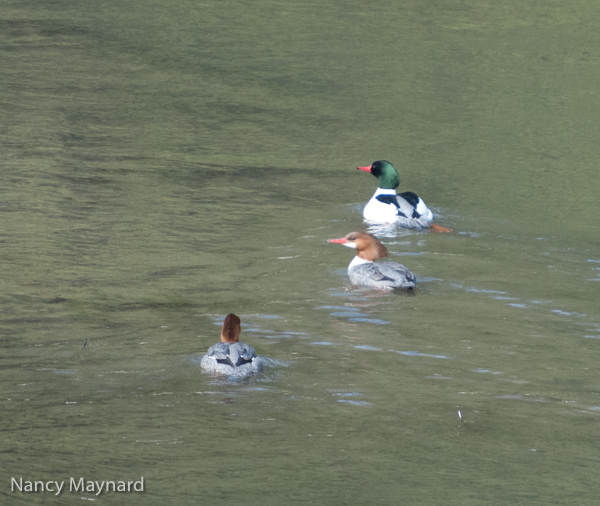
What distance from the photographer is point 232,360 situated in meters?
8.75

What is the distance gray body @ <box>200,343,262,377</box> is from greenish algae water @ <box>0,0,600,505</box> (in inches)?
4.6

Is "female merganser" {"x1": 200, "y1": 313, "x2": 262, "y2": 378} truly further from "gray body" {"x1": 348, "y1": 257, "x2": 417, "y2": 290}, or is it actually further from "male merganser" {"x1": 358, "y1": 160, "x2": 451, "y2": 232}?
"male merganser" {"x1": 358, "y1": 160, "x2": 451, "y2": 232}

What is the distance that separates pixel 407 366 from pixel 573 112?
17.2 m

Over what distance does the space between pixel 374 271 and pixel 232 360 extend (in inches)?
151

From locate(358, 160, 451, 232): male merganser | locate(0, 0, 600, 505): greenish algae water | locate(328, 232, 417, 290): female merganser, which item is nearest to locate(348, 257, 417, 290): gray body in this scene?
locate(328, 232, 417, 290): female merganser

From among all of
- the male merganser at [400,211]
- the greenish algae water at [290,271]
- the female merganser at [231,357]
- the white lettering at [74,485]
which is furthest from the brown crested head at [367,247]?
the white lettering at [74,485]

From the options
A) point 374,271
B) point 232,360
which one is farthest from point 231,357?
point 374,271

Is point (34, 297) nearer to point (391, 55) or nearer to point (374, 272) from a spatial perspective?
point (374, 272)

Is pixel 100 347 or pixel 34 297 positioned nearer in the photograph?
pixel 100 347

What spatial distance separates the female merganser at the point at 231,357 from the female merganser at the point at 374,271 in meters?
3.29

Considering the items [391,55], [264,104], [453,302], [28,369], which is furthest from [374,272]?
[391,55]

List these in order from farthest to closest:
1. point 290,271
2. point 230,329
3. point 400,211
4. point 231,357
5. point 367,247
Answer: point 400,211, point 290,271, point 367,247, point 230,329, point 231,357

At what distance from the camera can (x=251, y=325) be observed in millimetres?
10711

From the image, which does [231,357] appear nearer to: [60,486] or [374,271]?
[60,486]
